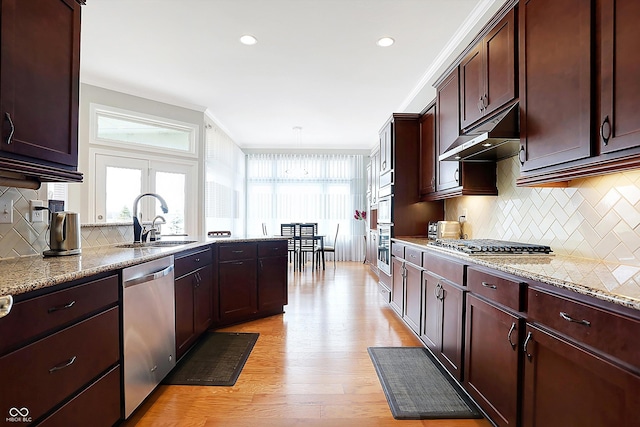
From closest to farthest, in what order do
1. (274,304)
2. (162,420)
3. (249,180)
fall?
(162,420)
(274,304)
(249,180)

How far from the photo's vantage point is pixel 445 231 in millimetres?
3170

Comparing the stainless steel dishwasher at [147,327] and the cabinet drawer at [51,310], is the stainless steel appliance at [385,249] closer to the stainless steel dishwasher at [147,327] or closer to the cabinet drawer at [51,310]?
the stainless steel dishwasher at [147,327]

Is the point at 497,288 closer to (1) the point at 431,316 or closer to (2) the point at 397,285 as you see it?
(1) the point at 431,316

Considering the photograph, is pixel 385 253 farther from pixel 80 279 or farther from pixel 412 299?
pixel 80 279

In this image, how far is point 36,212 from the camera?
1.89m

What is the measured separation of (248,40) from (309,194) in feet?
16.3

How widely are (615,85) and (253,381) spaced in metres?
2.53

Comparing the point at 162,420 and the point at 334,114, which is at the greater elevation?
the point at 334,114

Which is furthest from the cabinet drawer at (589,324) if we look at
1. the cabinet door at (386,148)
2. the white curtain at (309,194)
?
the white curtain at (309,194)

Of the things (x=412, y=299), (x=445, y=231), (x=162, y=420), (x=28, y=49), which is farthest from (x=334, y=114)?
(x=162, y=420)

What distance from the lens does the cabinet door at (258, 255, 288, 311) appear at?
339cm

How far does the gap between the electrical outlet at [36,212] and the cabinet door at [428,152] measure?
3226 mm

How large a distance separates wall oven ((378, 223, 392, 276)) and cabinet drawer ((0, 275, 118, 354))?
2.89 meters

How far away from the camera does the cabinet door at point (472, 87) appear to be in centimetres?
227
